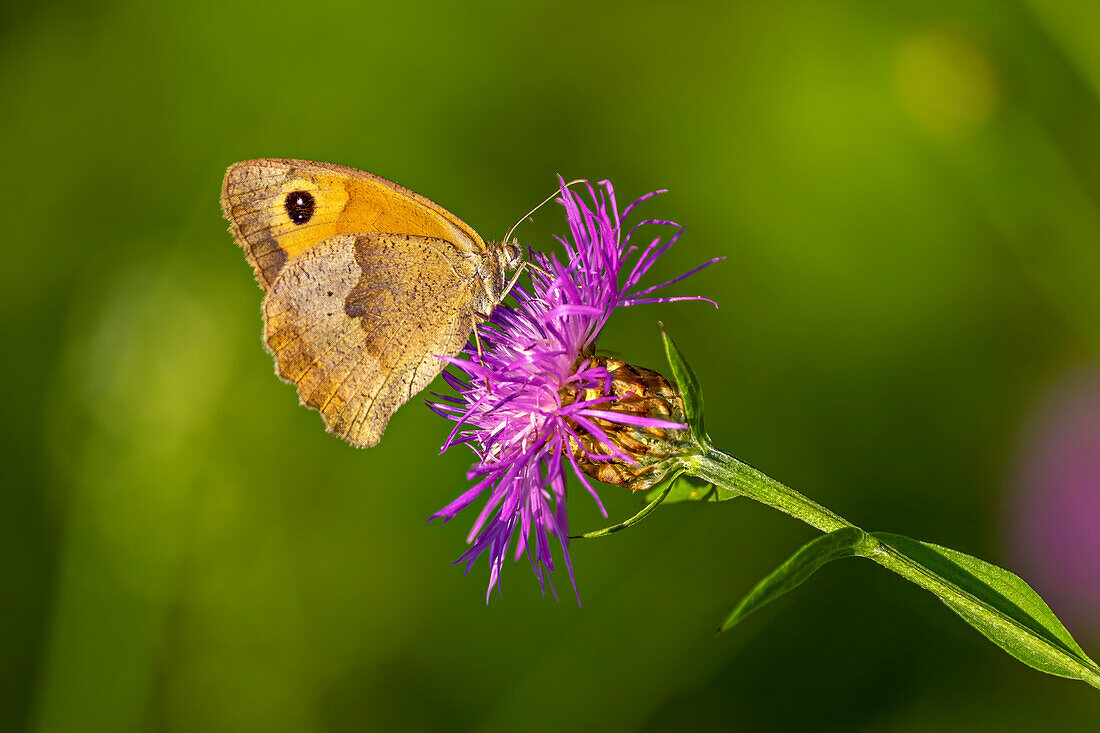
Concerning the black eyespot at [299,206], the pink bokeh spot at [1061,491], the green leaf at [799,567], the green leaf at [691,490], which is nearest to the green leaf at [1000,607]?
the green leaf at [799,567]

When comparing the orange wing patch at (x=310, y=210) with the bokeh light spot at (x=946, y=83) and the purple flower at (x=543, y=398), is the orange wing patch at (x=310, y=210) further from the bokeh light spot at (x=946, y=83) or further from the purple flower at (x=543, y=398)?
the bokeh light spot at (x=946, y=83)

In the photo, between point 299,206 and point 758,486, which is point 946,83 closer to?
point 758,486

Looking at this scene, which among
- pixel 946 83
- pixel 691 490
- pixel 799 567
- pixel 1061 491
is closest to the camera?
pixel 799 567

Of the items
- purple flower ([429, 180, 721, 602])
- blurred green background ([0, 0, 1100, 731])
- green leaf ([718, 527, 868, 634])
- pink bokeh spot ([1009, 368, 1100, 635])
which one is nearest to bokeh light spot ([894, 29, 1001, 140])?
blurred green background ([0, 0, 1100, 731])

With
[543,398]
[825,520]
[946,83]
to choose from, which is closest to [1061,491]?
[946,83]

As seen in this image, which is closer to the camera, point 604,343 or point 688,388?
point 688,388

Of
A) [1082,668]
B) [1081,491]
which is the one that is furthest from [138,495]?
[1081,491]
